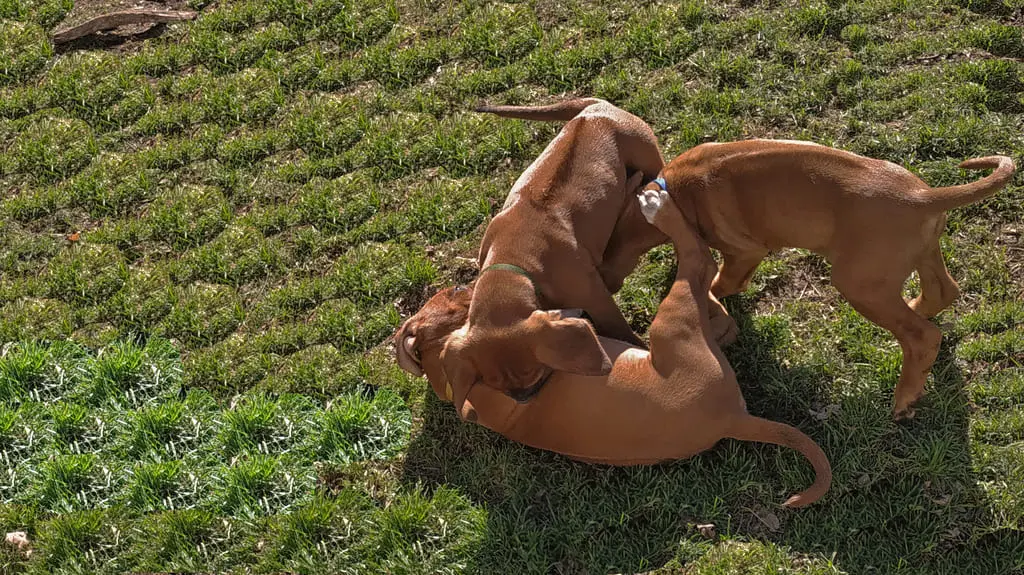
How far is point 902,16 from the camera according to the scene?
778 centimetres

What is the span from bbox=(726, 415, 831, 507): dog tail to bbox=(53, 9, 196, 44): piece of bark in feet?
20.1

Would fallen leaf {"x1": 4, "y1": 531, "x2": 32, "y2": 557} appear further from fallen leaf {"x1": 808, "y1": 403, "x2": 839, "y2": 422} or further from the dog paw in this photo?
fallen leaf {"x1": 808, "y1": 403, "x2": 839, "y2": 422}

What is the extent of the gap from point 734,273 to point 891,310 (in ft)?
3.44

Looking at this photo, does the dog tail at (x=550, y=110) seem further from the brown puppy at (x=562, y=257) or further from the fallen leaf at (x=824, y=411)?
the fallen leaf at (x=824, y=411)

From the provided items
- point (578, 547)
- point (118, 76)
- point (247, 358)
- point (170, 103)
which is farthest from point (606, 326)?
point (118, 76)

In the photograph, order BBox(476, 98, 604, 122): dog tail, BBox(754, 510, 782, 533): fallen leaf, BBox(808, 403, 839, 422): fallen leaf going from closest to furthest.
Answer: BBox(754, 510, 782, 533): fallen leaf → BBox(808, 403, 839, 422): fallen leaf → BBox(476, 98, 604, 122): dog tail

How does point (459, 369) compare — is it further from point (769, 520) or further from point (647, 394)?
point (769, 520)

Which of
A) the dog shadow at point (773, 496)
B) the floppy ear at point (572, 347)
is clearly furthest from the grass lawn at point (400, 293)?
the floppy ear at point (572, 347)

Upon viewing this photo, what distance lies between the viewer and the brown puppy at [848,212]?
5.19m

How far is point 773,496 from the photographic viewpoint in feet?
18.4

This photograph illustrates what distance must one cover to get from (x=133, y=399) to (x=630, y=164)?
335 centimetres

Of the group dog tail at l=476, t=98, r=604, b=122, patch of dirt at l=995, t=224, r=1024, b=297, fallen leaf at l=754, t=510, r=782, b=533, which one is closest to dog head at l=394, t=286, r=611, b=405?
fallen leaf at l=754, t=510, r=782, b=533

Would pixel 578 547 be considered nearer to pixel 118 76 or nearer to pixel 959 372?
pixel 959 372

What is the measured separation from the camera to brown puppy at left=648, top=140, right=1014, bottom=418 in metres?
5.19
